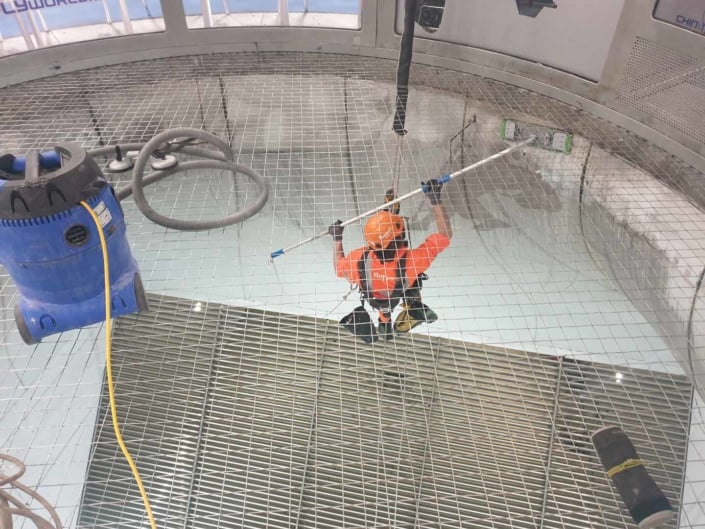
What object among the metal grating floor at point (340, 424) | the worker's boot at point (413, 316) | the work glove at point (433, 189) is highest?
the work glove at point (433, 189)

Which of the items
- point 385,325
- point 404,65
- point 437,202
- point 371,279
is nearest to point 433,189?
point 437,202

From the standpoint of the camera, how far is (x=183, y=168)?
1.84 metres

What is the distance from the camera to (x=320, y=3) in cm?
285

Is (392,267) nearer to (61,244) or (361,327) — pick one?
(361,327)

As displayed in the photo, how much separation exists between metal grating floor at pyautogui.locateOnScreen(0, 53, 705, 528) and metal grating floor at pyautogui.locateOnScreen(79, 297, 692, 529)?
21 mm

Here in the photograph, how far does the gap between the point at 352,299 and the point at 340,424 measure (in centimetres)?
53

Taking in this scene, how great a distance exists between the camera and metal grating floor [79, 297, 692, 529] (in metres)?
1.65

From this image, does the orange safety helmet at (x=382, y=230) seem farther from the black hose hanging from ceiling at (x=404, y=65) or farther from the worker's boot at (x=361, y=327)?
the black hose hanging from ceiling at (x=404, y=65)

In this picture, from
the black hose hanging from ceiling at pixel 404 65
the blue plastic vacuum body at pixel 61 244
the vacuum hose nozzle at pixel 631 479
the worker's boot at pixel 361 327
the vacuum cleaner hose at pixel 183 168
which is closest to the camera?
the blue plastic vacuum body at pixel 61 244

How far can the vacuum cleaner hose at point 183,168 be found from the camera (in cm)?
145

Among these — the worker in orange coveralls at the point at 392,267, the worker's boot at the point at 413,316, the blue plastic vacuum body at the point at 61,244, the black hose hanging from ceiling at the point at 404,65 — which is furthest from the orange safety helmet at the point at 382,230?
the blue plastic vacuum body at the point at 61,244

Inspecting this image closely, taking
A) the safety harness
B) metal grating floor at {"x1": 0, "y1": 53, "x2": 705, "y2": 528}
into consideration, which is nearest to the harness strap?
the safety harness

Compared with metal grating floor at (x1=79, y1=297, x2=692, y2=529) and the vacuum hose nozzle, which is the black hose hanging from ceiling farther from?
the vacuum hose nozzle

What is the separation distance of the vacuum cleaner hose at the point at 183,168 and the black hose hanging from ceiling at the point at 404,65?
0.70 meters
